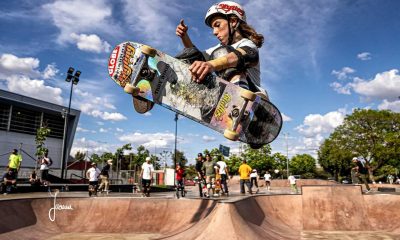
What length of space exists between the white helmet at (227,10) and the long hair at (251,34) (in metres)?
0.08

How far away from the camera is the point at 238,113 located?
3551 millimetres

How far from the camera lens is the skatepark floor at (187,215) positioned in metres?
7.36

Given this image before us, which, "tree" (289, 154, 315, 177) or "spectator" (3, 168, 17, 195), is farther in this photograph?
"tree" (289, 154, 315, 177)

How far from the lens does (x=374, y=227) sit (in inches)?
334

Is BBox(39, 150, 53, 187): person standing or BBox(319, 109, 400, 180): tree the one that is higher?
BBox(319, 109, 400, 180): tree

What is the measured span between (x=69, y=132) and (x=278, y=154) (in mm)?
Answer: 46558

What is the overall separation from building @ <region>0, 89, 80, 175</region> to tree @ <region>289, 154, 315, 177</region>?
61.9 m

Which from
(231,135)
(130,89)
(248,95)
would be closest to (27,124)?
(130,89)

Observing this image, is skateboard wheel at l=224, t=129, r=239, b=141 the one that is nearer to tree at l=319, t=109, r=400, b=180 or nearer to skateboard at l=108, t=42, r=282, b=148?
skateboard at l=108, t=42, r=282, b=148

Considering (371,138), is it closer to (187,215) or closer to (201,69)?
(187,215)

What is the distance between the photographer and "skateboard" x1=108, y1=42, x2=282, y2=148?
11.8 ft

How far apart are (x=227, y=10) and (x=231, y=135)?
152 centimetres
